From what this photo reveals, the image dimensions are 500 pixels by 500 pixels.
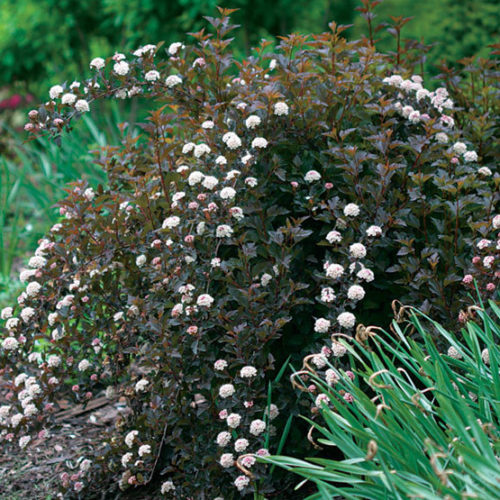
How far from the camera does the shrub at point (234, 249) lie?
2033mm

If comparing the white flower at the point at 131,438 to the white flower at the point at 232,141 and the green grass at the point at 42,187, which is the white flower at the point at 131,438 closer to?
the white flower at the point at 232,141

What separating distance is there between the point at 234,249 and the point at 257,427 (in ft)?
2.17

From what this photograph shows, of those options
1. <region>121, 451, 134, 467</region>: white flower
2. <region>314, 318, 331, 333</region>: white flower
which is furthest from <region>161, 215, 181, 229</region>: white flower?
<region>121, 451, 134, 467</region>: white flower

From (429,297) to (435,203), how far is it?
31cm

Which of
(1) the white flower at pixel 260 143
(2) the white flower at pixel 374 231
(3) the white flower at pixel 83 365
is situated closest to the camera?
(2) the white flower at pixel 374 231

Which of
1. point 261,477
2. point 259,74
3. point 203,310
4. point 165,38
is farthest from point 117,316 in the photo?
point 165,38

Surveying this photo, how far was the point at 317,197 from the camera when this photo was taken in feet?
7.03

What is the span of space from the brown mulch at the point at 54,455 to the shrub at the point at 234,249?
305mm

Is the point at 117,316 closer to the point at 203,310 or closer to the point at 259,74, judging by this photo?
the point at 203,310

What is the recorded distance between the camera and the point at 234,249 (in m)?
2.29

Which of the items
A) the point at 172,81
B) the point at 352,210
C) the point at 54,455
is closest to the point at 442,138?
the point at 352,210

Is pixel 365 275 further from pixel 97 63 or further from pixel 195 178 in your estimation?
pixel 97 63

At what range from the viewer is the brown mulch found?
251cm

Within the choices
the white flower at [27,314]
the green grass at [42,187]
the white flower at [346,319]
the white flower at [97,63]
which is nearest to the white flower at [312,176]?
the white flower at [346,319]
